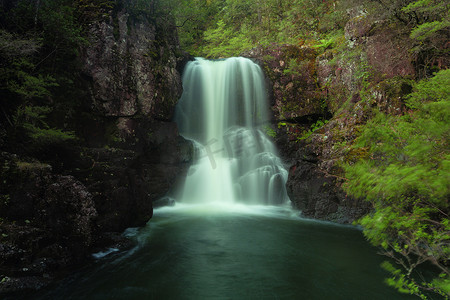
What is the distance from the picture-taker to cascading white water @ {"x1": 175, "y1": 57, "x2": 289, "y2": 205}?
41.7ft

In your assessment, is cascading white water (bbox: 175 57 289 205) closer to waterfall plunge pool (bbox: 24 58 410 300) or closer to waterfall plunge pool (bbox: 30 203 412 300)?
waterfall plunge pool (bbox: 24 58 410 300)

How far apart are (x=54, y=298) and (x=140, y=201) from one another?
157 inches

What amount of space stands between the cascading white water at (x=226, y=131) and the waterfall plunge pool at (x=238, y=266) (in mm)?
3689

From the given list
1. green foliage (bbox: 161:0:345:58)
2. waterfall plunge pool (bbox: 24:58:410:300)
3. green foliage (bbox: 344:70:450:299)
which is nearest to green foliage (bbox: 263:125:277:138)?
waterfall plunge pool (bbox: 24:58:410:300)

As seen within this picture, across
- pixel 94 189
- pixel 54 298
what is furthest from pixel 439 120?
pixel 94 189

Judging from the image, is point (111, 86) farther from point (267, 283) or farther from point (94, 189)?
point (267, 283)

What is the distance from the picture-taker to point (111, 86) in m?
9.38

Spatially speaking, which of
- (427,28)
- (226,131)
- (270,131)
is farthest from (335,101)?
(226,131)

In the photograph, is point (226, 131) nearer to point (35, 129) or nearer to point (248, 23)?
point (35, 129)

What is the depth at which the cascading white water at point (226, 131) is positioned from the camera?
12703 mm

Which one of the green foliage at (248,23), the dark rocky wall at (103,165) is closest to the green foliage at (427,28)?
the green foliage at (248,23)

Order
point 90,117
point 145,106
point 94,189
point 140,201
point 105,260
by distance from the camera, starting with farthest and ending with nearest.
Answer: point 145,106 → point 90,117 → point 140,201 → point 94,189 → point 105,260

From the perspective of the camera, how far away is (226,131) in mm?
14891

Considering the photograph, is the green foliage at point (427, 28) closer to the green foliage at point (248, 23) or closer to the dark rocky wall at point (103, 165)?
the green foliage at point (248, 23)
